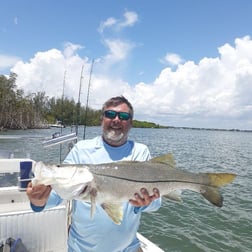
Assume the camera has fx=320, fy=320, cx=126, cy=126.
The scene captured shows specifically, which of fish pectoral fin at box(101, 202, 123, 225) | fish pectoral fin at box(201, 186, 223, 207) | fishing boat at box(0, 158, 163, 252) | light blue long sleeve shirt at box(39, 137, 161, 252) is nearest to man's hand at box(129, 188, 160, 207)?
fish pectoral fin at box(101, 202, 123, 225)

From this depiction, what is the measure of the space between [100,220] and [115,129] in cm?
82

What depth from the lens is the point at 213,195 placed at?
2.65 metres

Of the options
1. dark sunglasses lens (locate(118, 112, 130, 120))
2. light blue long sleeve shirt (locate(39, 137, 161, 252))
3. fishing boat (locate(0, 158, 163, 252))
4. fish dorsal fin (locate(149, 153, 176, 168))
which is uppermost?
dark sunglasses lens (locate(118, 112, 130, 120))

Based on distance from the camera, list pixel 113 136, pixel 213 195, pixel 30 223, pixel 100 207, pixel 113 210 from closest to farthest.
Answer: pixel 113 210 → pixel 213 195 → pixel 100 207 → pixel 113 136 → pixel 30 223

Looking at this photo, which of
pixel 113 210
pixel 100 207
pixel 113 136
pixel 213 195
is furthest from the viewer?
pixel 113 136

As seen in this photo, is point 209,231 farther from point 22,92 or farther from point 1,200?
point 22,92

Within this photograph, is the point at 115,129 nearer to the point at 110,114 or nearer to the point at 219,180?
the point at 110,114

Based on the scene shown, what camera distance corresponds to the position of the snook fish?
230 cm

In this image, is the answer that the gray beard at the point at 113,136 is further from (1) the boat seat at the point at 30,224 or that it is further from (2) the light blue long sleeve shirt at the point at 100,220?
(1) the boat seat at the point at 30,224

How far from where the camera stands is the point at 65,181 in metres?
2.30

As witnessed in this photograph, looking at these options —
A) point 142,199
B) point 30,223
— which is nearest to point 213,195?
point 142,199

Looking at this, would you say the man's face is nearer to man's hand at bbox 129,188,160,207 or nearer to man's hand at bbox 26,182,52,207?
man's hand at bbox 129,188,160,207

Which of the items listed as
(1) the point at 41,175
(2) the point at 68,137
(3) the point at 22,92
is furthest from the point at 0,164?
(3) the point at 22,92

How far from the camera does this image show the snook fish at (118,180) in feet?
7.55
